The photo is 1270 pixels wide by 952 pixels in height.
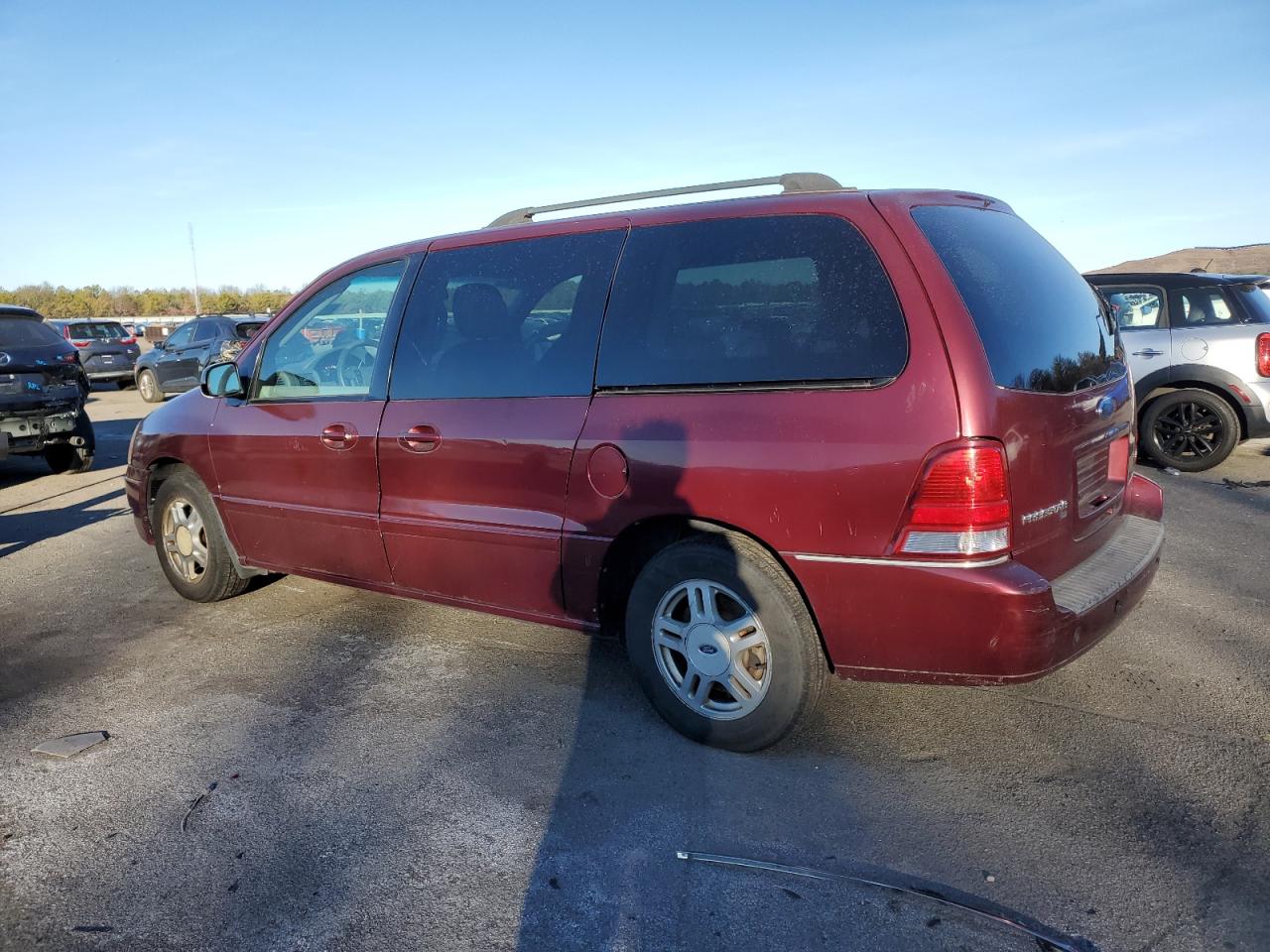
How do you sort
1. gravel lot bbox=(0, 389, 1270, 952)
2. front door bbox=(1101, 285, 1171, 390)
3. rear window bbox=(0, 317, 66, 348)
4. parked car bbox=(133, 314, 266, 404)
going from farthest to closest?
parked car bbox=(133, 314, 266, 404)
rear window bbox=(0, 317, 66, 348)
front door bbox=(1101, 285, 1171, 390)
gravel lot bbox=(0, 389, 1270, 952)

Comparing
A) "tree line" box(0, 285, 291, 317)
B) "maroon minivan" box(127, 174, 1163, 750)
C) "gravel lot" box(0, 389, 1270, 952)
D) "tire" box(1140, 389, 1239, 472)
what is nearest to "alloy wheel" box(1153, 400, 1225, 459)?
"tire" box(1140, 389, 1239, 472)

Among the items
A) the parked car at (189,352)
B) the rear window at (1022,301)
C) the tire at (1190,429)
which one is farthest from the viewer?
the parked car at (189,352)

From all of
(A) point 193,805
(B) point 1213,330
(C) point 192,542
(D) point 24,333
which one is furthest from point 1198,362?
(D) point 24,333

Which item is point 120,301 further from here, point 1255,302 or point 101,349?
point 1255,302

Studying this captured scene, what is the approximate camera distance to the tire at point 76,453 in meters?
9.45

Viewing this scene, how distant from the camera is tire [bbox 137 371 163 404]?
17.7 meters

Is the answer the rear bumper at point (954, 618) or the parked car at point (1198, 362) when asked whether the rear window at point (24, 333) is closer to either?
the rear bumper at point (954, 618)

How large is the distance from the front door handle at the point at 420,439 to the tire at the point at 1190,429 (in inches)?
282

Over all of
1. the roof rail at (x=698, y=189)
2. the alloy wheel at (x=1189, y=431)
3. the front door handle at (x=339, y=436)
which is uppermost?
the roof rail at (x=698, y=189)

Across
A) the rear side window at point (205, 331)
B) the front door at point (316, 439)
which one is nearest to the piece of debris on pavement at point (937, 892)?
the front door at point (316, 439)

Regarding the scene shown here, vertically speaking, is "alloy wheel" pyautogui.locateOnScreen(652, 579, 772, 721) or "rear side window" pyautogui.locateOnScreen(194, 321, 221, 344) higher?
"rear side window" pyautogui.locateOnScreen(194, 321, 221, 344)

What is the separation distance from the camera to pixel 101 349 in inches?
800

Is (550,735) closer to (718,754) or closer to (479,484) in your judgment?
(718,754)

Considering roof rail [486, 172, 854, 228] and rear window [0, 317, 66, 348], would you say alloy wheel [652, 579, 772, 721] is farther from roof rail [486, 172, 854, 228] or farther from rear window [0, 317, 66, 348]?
rear window [0, 317, 66, 348]
